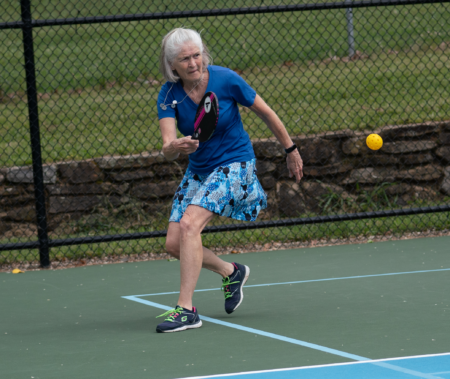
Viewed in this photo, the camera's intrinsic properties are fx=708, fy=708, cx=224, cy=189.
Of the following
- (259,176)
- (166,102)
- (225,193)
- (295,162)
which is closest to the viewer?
(225,193)

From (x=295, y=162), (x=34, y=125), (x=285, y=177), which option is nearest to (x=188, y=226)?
(x=295, y=162)

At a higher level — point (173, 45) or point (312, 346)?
point (173, 45)

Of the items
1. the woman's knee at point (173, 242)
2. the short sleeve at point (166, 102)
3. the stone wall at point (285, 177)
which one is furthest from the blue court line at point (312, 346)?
the stone wall at point (285, 177)

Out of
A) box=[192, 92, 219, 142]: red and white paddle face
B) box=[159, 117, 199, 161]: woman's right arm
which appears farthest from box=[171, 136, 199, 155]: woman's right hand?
box=[192, 92, 219, 142]: red and white paddle face

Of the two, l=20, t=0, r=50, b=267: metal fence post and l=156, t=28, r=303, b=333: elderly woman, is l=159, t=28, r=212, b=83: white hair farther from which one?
l=20, t=0, r=50, b=267: metal fence post

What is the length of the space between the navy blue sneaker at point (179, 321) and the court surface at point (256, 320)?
0.07 m

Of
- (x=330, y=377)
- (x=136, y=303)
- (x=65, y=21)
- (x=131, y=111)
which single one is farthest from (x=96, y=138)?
(x=330, y=377)

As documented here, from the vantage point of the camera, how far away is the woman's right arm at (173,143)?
12.8ft

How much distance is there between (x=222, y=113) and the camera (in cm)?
417

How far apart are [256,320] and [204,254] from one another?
1.74ft

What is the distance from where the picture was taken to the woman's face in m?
4.06

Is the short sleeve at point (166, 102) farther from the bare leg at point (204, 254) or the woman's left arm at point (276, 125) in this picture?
the bare leg at point (204, 254)

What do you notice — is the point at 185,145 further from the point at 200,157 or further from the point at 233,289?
the point at 233,289

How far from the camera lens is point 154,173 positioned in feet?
26.1
